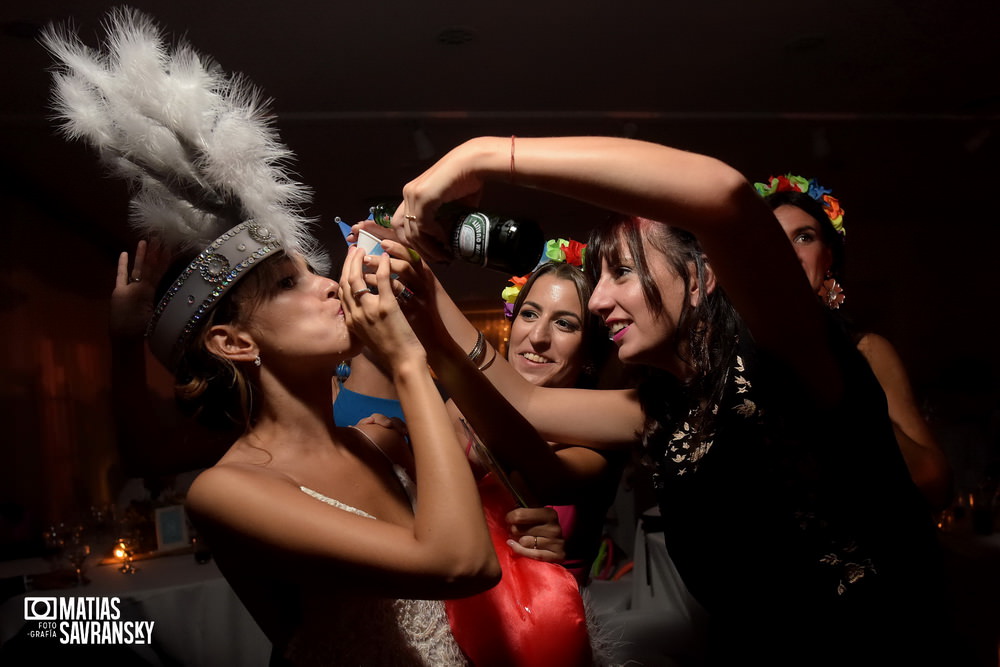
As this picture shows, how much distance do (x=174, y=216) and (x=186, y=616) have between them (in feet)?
6.64

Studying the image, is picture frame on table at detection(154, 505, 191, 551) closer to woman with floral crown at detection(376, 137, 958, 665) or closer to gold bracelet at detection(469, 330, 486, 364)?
gold bracelet at detection(469, 330, 486, 364)

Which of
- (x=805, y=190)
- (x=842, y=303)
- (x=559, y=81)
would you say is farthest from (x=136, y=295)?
(x=559, y=81)

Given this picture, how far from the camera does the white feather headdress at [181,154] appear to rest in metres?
1.25

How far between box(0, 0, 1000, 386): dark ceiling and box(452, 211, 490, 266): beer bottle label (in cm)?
272

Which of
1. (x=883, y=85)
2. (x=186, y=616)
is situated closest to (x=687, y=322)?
(x=186, y=616)

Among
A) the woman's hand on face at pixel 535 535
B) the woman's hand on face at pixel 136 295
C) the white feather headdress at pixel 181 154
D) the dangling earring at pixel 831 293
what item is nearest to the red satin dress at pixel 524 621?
the woman's hand on face at pixel 535 535

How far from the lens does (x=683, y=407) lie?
150 centimetres

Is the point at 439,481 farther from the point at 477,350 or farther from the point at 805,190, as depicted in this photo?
the point at 805,190

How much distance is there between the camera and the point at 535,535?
1.45 meters

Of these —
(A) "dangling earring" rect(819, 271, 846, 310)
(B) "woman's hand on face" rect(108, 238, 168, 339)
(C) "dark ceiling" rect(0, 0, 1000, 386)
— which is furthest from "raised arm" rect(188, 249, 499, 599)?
(C) "dark ceiling" rect(0, 0, 1000, 386)

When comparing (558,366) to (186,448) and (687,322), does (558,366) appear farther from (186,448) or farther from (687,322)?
(186,448)

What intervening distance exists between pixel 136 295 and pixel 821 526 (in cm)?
139

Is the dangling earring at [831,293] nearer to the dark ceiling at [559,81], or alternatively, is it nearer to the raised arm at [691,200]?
the raised arm at [691,200]

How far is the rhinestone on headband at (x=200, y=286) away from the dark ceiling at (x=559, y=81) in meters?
2.49
